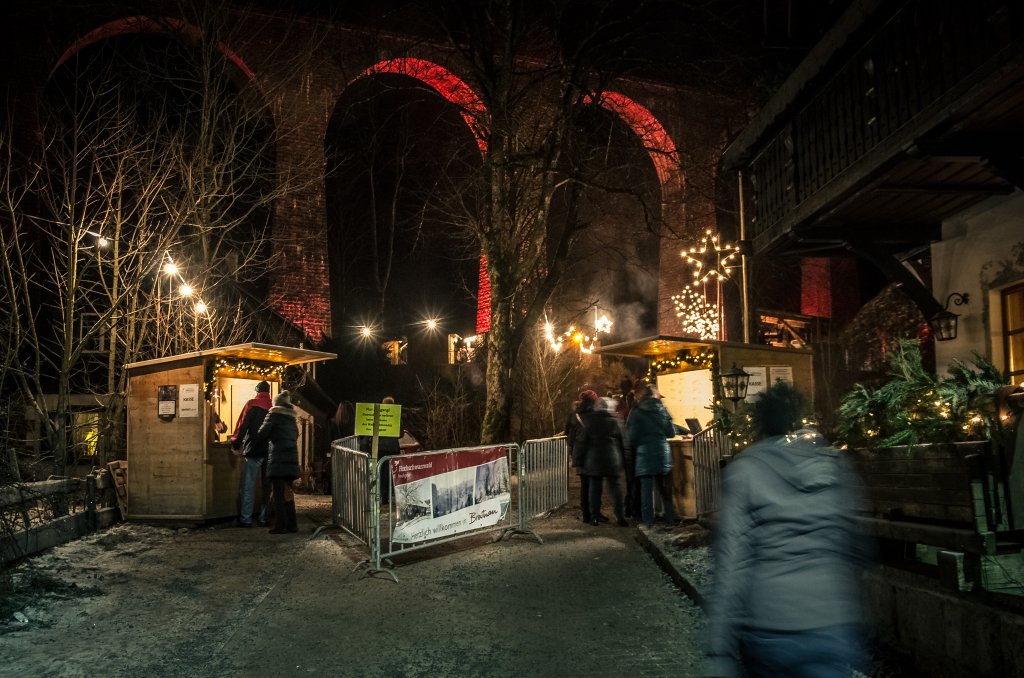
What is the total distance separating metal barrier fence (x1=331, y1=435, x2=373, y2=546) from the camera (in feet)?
27.9

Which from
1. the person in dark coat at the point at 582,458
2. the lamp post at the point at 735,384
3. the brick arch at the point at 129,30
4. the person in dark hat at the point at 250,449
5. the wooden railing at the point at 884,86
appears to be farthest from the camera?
the brick arch at the point at 129,30

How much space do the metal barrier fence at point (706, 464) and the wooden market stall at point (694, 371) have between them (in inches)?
6.9

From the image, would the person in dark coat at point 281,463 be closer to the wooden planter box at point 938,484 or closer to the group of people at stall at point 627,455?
the group of people at stall at point 627,455

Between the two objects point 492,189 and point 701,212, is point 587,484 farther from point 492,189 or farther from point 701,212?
point 701,212

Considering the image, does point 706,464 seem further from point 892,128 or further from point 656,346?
point 892,128

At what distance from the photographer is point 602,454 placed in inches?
428

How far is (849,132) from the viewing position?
8469mm

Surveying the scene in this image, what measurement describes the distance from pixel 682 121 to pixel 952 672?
24.2 metres

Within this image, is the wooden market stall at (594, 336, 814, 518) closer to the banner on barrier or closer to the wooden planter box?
the banner on barrier

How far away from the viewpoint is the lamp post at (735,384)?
12117 millimetres

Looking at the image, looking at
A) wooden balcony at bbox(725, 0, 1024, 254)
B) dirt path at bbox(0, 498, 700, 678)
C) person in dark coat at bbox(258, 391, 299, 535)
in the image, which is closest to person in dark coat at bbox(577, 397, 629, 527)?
dirt path at bbox(0, 498, 700, 678)

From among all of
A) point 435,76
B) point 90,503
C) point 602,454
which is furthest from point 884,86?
point 435,76

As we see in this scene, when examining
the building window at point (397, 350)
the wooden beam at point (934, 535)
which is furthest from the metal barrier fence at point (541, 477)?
the building window at point (397, 350)

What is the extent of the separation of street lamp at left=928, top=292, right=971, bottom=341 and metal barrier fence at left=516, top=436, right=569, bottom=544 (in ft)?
17.2
